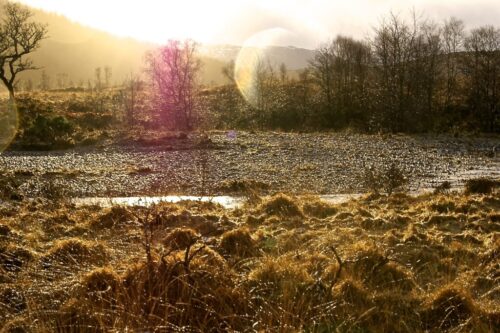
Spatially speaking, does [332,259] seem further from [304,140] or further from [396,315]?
[304,140]

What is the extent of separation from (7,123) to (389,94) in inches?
1130

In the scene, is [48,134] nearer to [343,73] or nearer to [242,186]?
[242,186]

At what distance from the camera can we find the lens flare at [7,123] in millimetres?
29062

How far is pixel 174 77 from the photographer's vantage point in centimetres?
4272

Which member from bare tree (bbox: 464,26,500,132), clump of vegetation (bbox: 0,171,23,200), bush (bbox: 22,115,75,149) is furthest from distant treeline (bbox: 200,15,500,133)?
clump of vegetation (bbox: 0,171,23,200)

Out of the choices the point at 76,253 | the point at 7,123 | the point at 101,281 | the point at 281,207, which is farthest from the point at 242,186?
the point at 7,123

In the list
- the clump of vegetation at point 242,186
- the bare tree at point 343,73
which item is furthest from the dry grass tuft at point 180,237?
the bare tree at point 343,73

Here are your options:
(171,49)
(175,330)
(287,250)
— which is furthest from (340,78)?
(175,330)

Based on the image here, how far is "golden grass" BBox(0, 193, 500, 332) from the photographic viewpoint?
14.5 ft

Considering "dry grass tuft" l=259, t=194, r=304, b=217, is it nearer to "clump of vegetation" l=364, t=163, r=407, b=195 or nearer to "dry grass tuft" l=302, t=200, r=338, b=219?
"dry grass tuft" l=302, t=200, r=338, b=219

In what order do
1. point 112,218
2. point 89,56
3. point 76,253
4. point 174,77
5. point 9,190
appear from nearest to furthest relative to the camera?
1. point 76,253
2. point 112,218
3. point 9,190
4. point 174,77
5. point 89,56

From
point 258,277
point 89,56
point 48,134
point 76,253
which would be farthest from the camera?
point 89,56

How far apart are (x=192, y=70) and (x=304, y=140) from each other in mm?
17448

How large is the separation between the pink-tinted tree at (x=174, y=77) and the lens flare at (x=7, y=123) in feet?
37.4
